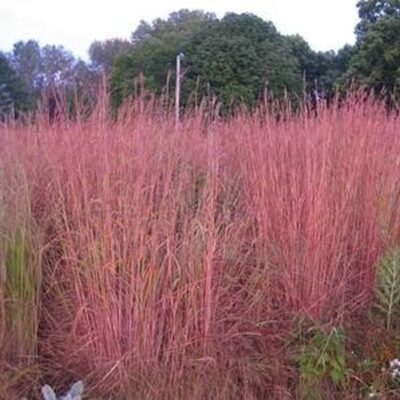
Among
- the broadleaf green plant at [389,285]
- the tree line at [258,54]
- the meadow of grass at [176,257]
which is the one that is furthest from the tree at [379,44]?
the broadleaf green plant at [389,285]

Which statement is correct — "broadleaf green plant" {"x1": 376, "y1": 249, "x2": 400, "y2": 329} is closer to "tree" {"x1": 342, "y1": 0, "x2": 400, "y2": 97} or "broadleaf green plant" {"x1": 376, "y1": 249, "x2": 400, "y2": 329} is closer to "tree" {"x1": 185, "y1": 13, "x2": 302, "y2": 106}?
"tree" {"x1": 185, "y1": 13, "x2": 302, "y2": 106}

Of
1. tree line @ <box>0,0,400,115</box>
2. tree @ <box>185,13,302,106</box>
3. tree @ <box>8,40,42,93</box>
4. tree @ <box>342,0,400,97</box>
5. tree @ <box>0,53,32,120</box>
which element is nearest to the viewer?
tree @ <box>0,53,32,120</box>

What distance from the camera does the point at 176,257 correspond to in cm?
377

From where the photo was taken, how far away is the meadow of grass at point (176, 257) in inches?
143

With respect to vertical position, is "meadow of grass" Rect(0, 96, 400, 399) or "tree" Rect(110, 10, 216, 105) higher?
"tree" Rect(110, 10, 216, 105)

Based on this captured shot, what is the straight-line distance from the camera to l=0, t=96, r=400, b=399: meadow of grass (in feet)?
11.9

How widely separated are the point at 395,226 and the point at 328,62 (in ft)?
61.5

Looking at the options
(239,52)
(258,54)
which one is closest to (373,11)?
(258,54)

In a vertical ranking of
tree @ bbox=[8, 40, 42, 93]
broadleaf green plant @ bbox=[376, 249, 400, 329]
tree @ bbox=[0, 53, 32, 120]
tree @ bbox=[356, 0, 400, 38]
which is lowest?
broadleaf green plant @ bbox=[376, 249, 400, 329]

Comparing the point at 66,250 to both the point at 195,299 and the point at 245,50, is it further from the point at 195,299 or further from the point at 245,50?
the point at 245,50

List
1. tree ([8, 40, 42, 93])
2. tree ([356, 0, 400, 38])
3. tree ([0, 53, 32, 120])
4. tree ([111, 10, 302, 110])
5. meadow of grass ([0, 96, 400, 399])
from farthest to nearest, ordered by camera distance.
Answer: tree ([356, 0, 400, 38]), tree ([111, 10, 302, 110]), tree ([8, 40, 42, 93]), tree ([0, 53, 32, 120]), meadow of grass ([0, 96, 400, 399])

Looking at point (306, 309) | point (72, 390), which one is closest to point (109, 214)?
point (72, 390)

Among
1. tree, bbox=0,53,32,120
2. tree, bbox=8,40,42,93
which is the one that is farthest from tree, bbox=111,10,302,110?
tree, bbox=0,53,32,120

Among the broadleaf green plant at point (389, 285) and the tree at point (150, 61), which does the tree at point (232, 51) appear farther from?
the broadleaf green plant at point (389, 285)
